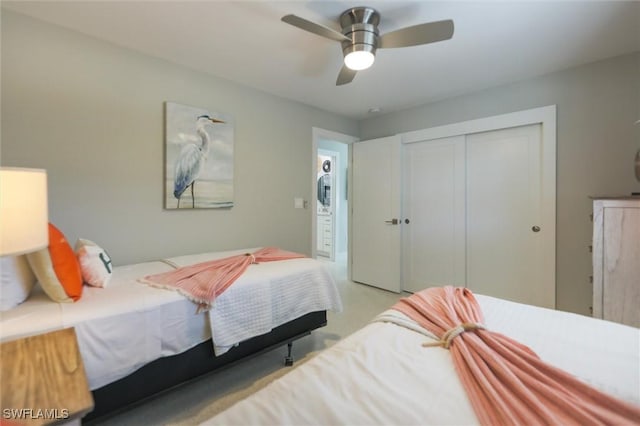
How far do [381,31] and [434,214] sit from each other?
219 cm

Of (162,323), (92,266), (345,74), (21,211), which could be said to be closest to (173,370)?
(162,323)

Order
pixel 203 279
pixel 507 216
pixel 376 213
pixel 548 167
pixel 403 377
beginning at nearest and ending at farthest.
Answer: pixel 403 377, pixel 203 279, pixel 548 167, pixel 507 216, pixel 376 213

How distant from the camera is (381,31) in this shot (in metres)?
1.98

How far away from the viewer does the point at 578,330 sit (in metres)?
1.21

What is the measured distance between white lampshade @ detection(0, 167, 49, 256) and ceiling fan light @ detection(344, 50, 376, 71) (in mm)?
1697

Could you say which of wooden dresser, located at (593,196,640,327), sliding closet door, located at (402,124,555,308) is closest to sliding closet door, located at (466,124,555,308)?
sliding closet door, located at (402,124,555,308)

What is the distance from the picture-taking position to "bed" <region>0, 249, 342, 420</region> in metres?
1.25

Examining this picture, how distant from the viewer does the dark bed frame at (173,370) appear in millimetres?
1365

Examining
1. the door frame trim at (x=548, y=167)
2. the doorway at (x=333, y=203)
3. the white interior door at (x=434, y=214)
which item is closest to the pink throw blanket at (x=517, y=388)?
the door frame trim at (x=548, y=167)

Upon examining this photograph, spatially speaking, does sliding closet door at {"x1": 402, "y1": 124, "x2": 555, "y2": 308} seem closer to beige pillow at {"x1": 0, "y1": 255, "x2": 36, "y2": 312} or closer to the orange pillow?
the orange pillow

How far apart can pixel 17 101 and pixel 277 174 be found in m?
2.05

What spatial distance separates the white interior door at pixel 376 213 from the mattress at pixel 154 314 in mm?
1741

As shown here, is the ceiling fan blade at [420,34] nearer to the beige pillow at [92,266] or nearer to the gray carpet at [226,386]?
the beige pillow at [92,266]

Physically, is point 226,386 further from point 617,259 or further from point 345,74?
point 617,259
